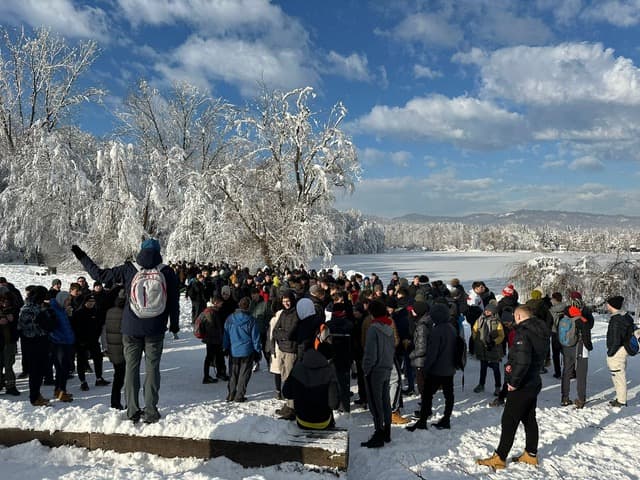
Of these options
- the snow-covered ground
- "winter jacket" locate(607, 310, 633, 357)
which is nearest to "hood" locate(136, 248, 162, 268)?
the snow-covered ground

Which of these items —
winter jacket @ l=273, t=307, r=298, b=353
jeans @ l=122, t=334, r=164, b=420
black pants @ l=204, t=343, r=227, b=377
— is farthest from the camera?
black pants @ l=204, t=343, r=227, b=377

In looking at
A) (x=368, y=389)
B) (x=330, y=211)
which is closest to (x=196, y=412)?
(x=368, y=389)

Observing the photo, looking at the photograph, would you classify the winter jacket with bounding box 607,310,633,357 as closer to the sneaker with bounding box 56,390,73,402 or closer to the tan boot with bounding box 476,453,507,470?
the tan boot with bounding box 476,453,507,470

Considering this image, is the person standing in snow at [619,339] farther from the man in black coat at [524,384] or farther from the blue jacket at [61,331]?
the blue jacket at [61,331]

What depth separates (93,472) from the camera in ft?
13.1

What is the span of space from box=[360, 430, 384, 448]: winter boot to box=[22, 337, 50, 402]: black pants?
14.9 ft

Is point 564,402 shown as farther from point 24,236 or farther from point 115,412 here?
point 24,236

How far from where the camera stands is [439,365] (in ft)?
18.9

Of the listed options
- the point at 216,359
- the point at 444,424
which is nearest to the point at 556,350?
the point at 444,424

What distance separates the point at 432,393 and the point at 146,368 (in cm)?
368

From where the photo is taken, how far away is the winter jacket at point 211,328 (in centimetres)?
753

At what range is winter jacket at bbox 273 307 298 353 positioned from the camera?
6121mm

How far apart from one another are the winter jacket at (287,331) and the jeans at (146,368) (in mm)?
1922

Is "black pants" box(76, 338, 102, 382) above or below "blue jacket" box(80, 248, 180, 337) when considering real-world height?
below
